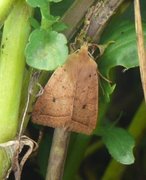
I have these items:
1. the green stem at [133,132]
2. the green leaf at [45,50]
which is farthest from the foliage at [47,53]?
the green stem at [133,132]

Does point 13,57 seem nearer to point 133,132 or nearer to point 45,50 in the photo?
point 45,50

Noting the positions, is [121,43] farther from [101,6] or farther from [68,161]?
[68,161]

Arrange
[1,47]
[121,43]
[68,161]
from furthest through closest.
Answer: [68,161] < [121,43] < [1,47]

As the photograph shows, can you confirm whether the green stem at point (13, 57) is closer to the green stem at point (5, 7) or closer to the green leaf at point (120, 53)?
the green stem at point (5, 7)

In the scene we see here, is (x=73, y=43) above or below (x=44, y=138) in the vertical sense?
above

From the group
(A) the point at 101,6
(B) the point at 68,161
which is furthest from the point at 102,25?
(B) the point at 68,161

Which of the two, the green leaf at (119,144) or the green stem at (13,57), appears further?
the green leaf at (119,144)
